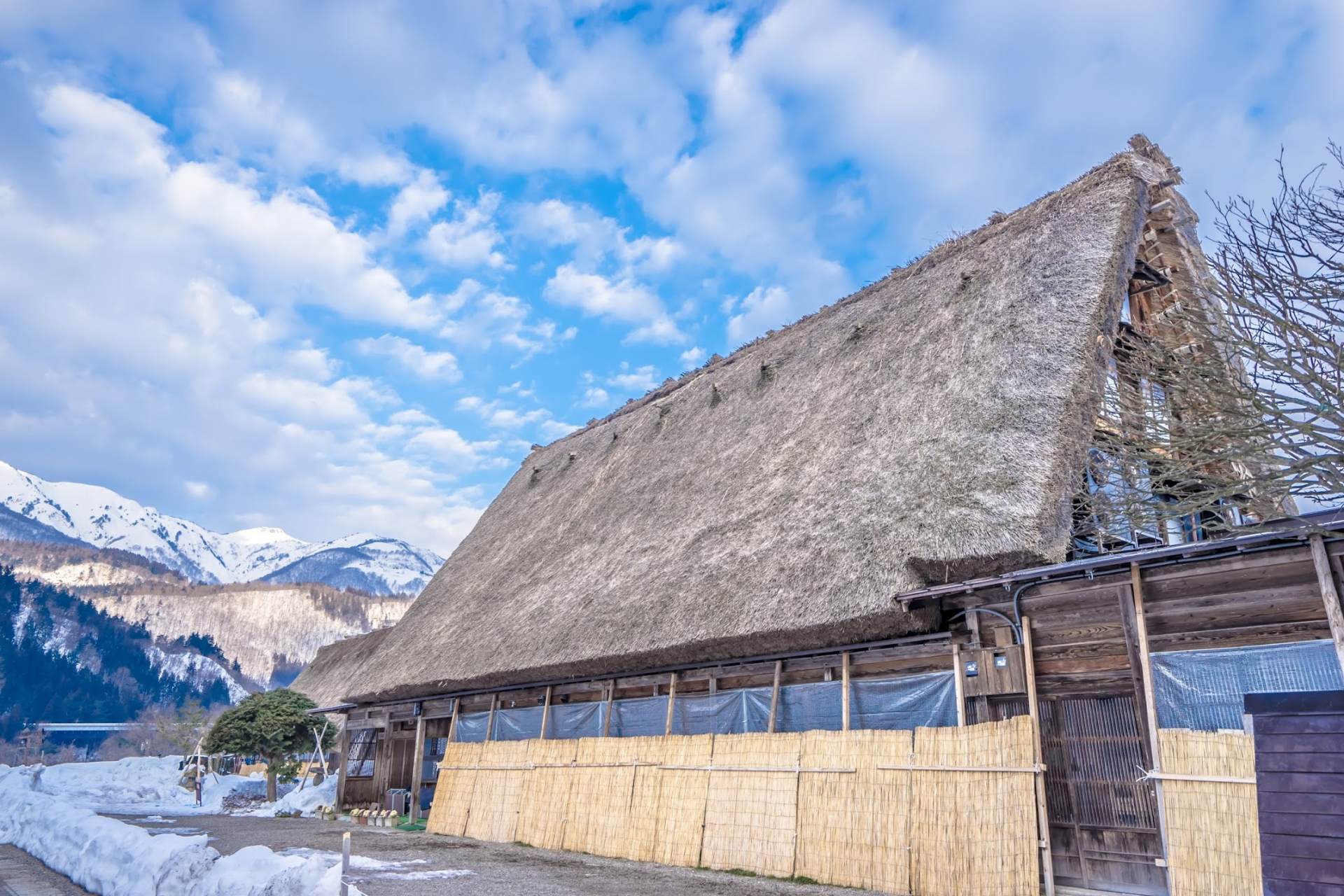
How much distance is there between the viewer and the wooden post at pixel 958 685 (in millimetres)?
8430

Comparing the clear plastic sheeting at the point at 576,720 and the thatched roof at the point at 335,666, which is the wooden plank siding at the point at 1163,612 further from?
the thatched roof at the point at 335,666

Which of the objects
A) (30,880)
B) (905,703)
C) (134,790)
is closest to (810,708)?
(905,703)

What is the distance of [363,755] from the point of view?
2031 cm

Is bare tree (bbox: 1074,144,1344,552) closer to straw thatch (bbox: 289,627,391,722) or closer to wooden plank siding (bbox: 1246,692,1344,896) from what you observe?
wooden plank siding (bbox: 1246,692,1344,896)

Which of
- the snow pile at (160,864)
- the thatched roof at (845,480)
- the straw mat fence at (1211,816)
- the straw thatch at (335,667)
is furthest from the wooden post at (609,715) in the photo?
the straw thatch at (335,667)

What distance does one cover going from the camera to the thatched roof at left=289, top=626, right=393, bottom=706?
30.3m

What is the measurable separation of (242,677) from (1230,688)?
104 metres

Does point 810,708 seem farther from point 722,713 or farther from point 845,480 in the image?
point 845,480

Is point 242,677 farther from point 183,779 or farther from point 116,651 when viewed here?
point 183,779

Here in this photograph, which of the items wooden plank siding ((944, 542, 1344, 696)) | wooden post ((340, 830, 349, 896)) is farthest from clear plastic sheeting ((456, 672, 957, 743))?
wooden post ((340, 830, 349, 896))

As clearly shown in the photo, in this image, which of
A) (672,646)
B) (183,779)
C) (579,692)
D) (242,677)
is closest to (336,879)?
(672,646)

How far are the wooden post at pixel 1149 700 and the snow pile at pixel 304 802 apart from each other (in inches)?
755

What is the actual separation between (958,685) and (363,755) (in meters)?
16.6

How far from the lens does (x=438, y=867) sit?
9.96 meters
